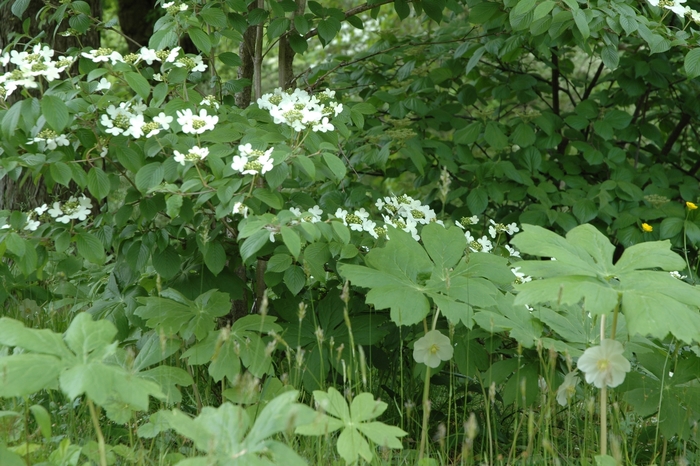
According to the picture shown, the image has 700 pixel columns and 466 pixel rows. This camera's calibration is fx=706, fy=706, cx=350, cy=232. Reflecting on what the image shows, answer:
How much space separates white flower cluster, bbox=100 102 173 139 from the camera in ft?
6.78

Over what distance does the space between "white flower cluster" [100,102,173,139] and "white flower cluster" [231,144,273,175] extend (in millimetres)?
283

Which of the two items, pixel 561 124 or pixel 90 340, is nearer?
pixel 90 340

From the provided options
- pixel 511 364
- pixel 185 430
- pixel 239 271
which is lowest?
pixel 239 271

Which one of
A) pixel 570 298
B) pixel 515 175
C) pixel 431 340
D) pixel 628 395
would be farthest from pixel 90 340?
pixel 515 175

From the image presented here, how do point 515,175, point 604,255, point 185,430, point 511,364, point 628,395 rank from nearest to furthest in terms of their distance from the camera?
point 185,430
point 604,255
point 628,395
point 511,364
point 515,175

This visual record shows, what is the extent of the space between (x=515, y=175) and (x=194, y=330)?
195 cm

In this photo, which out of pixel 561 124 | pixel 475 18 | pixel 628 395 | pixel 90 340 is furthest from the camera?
pixel 561 124

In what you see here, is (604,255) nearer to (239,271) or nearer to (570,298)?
(570,298)

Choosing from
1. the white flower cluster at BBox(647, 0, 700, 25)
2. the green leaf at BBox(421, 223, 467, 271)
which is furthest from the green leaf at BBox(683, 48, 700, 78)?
the green leaf at BBox(421, 223, 467, 271)

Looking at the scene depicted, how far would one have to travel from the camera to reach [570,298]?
1.46 metres

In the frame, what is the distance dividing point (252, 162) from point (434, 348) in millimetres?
713

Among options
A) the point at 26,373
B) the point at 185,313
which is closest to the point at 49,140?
the point at 185,313

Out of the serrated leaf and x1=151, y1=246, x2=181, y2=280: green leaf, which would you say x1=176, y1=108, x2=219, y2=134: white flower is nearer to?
the serrated leaf

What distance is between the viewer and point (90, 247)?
2238 millimetres
